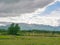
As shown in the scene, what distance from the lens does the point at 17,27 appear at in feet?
314

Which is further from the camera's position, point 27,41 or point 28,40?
point 28,40

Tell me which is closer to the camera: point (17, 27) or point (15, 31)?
point (15, 31)

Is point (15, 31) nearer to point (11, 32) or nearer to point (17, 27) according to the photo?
point (11, 32)

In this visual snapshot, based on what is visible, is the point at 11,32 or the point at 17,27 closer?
the point at 11,32

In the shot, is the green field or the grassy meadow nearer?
the green field

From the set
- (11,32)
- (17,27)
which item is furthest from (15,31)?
(17,27)

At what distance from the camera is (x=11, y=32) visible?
8850 centimetres

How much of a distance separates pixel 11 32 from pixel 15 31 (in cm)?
314

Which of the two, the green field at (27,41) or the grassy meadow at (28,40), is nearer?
the green field at (27,41)

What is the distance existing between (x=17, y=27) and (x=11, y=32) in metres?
7.60
